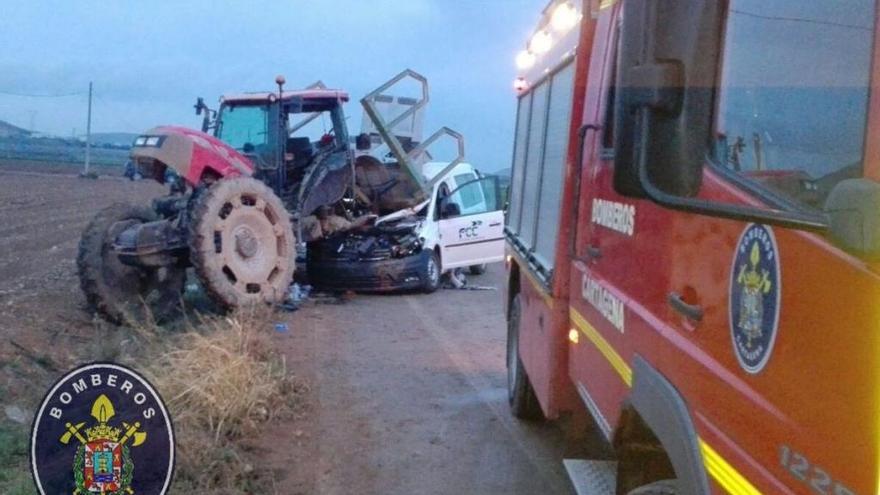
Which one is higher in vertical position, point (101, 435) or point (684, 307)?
point (684, 307)

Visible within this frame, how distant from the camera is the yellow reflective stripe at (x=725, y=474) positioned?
A: 270 cm

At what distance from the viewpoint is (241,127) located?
49.1ft

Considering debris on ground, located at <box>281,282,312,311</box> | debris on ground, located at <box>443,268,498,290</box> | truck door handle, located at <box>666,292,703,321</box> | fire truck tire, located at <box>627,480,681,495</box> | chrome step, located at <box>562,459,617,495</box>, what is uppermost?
truck door handle, located at <box>666,292,703,321</box>

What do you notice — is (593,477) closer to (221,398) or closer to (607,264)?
(607,264)

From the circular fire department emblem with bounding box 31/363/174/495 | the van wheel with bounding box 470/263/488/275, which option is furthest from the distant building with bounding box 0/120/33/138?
the circular fire department emblem with bounding box 31/363/174/495

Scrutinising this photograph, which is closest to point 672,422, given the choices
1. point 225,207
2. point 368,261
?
point 225,207

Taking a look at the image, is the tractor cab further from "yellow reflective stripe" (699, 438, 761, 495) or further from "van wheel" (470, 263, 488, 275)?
"yellow reflective stripe" (699, 438, 761, 495)

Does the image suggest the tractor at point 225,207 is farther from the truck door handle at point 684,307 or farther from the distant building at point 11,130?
the distant building at point 11,130

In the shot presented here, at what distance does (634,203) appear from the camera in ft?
13.6

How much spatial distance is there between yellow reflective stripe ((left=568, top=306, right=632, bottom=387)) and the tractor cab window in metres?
9.83

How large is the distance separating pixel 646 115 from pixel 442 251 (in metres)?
13.7

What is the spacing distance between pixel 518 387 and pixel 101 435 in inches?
187

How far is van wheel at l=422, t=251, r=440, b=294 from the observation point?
1547cm

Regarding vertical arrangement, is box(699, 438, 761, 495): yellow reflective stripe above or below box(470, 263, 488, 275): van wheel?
above
